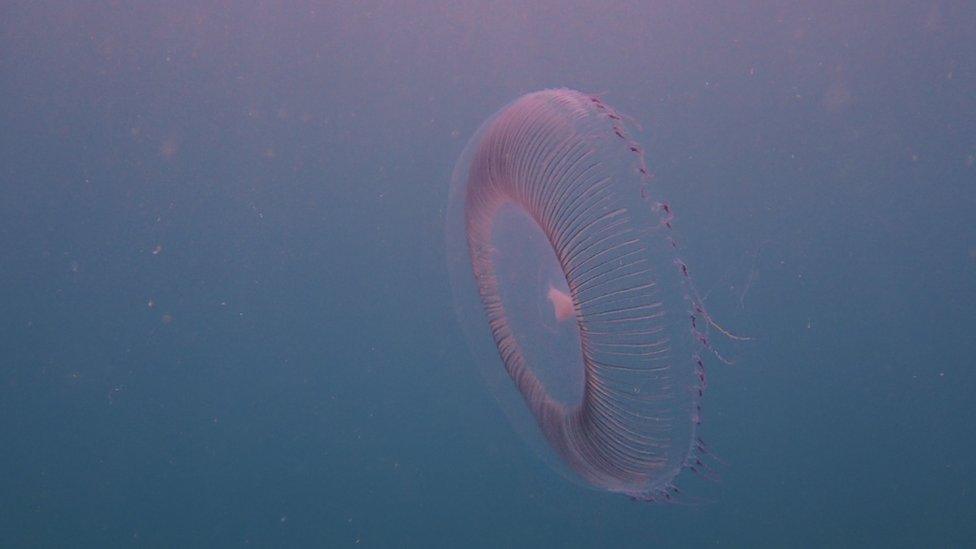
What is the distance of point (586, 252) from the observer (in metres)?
2.35

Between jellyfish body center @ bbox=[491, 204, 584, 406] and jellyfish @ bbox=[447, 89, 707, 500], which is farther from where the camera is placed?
jellyfish body center @ bbox=[491, 204, 584, 406]

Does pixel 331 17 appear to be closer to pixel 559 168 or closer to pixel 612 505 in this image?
pixel 559 168

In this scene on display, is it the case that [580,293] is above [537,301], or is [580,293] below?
above

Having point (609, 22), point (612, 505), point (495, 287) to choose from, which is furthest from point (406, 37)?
point (612, 505)

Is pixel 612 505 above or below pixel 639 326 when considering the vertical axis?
below

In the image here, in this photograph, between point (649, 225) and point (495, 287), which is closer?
point (649, 225)

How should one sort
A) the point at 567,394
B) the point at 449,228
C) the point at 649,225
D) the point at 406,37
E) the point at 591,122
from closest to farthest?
the point at 649,225, the point at 591,122, the point at 567,394, the point at 449,228, the point at 406,37

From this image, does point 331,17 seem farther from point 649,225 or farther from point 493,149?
point 649,225

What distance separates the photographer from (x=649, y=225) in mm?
2127

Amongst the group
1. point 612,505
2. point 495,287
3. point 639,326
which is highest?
point 639,326

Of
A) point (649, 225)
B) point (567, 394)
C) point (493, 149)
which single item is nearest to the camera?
point (649, 225)

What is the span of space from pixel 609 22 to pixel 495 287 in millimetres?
2085

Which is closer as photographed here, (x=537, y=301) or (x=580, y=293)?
(x=580, y=293)

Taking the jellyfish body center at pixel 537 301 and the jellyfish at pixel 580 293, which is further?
the jellyfish body center at pixel 537 301
